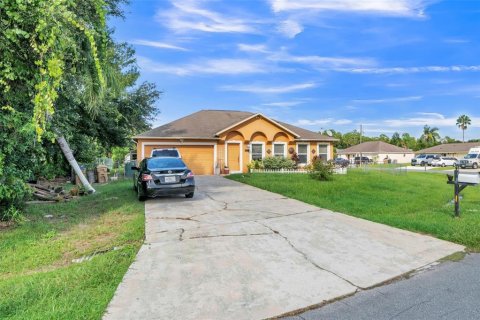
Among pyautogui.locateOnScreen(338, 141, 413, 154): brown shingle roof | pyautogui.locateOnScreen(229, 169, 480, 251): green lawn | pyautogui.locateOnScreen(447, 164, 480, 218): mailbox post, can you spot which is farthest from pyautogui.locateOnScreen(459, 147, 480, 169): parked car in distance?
pyautogui.locateOnScreen(447, 164, 480, 218): mailbox post

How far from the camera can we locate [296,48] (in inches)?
734

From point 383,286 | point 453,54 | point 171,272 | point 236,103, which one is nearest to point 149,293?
point 171,272

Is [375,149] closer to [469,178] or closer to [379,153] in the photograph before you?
[379,153]

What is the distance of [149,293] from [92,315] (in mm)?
710

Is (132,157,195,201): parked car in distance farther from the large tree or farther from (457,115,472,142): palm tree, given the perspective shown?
(457,115,472,142): palm tree

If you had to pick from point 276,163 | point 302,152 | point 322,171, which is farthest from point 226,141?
point 322,171

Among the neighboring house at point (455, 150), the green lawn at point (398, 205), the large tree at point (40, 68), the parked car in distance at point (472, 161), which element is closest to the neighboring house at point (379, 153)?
the neighboring house at point (455, 150)

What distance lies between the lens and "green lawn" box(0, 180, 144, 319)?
3.49m

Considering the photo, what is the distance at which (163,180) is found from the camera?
34.4 feet

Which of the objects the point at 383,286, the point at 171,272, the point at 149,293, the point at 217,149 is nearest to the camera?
the point at 149,293

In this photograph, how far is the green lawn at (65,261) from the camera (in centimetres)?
349

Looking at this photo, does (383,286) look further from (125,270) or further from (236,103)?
(236,103)

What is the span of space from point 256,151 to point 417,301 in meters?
21.3

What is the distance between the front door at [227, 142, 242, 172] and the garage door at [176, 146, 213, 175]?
1.42 meters
